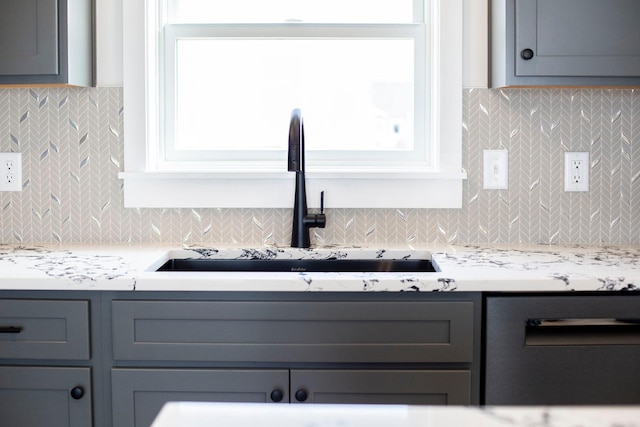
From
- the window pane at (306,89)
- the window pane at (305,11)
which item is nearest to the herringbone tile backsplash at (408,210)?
the window pane at (306,89)

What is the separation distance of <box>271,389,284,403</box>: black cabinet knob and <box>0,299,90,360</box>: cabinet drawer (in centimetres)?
46

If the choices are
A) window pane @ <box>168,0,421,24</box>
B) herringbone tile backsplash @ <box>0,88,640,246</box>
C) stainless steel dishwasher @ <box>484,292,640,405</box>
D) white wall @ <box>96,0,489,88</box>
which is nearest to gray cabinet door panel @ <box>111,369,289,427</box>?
stainless steel dishwasher @ <box>484,292,640,405</box>

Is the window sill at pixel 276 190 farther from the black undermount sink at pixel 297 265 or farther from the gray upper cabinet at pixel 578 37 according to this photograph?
the gray upper cabinet at pixel 578 37

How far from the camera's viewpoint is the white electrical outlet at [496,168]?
2305mm

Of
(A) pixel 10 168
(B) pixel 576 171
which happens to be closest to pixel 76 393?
(A) pixel 10 168

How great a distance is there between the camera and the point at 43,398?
1.72m

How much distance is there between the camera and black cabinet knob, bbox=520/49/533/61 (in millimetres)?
2020

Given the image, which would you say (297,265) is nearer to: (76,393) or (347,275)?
(347,275)

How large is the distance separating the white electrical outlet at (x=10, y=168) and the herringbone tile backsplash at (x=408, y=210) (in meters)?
0.02

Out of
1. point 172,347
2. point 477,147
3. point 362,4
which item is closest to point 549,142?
point 477,147

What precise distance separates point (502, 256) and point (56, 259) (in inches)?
49.9

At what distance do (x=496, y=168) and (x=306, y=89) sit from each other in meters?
0.69

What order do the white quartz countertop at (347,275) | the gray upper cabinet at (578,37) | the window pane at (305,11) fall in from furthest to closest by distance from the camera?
the window pane at (305,11), the gray upper cabinet at (578,37), the white quartz countertop at (347,275)

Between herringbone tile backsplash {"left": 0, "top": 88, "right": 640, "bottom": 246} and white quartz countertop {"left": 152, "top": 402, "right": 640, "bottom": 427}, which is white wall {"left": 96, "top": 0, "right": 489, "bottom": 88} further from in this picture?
white quartz countertop {"left": 152, "top": 402, "right": 640, "bottom": 427}
